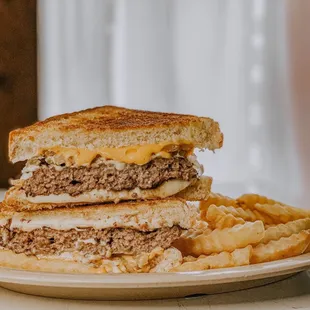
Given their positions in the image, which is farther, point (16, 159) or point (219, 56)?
point (219, 56)

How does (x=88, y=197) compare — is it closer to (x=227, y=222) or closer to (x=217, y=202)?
(x=227, y=222)

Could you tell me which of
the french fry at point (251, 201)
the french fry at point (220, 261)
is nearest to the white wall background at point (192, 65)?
the french fry at point (251, 201)

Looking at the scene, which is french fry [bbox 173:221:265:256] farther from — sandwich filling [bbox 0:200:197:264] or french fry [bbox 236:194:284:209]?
french fry [bbox 236:194:284:209]

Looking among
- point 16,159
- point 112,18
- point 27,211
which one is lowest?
point 27,211

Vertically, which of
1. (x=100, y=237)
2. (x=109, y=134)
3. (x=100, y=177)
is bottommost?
(x=100, y=237)

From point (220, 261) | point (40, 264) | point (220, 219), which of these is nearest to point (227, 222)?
point (220, 219)

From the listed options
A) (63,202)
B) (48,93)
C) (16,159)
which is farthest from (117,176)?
(48,93)

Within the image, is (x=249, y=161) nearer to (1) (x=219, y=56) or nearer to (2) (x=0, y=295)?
(1) (x=219, y=56)

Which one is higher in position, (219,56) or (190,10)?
(190,10)
